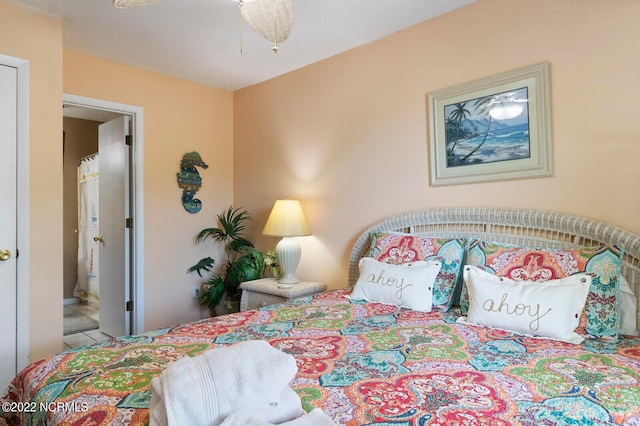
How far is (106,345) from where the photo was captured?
62.0 inches

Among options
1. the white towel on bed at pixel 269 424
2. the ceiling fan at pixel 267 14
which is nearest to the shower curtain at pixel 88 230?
the ceiling fan at pixel 267 14

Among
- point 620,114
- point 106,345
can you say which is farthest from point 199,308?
point 620,114

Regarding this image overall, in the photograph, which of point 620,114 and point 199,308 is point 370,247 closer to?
point 620,114

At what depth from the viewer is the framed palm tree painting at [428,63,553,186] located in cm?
209

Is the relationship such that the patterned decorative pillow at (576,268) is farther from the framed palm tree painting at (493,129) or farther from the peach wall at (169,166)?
the peach wall at (169,166)

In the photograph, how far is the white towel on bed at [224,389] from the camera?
0.90m

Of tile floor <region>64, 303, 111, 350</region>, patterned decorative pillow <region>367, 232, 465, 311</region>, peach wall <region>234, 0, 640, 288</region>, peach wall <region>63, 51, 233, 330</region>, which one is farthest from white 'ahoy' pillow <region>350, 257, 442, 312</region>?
tile floor <region>64, 303, 111, 350</region>

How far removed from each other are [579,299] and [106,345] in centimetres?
197

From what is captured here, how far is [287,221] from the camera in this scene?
312cm

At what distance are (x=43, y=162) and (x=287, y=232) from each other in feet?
5.49

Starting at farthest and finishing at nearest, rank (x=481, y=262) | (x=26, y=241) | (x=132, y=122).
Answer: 1. (x=132, y=122)
2. (x=26, y=241)
3. (x=481, y=262)

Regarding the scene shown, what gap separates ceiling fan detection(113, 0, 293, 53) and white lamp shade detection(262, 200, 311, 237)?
147cm

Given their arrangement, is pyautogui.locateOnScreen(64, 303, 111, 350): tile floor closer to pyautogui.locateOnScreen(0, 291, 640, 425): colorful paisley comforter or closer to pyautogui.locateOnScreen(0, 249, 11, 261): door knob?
pyautogui.locateOnScreen(0, 249, 11, 261): door knob

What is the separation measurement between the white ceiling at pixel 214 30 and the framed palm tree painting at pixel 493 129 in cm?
56
